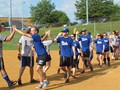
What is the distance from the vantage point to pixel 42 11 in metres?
88.9

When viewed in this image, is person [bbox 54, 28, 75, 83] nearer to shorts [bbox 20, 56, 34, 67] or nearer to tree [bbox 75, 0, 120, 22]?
shorts [bbox 20, 56, 34, 67]

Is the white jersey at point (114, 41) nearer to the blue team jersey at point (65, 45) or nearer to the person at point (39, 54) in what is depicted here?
the blue team jersey at point (65, 45)

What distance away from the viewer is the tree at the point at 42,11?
A: 289 ft

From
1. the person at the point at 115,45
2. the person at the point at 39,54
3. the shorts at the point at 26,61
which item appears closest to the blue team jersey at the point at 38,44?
the person at the point at 39,54

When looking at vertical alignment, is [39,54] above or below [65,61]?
above

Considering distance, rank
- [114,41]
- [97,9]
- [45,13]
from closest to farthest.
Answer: [114,41]
[97,9]
[45,13]

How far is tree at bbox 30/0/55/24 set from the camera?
289 ft

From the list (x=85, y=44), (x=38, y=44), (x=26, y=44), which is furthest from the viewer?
(x=85, y=44)

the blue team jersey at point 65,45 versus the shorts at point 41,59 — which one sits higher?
the blue team jersey at point 65,45

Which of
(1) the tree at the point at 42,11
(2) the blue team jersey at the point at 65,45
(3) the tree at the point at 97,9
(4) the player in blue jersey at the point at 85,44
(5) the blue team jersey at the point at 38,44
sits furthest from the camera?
(1) the tree at the point at 42,11

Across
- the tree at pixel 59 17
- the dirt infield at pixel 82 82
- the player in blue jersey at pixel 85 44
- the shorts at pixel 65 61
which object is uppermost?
the tree at pixel 59 17

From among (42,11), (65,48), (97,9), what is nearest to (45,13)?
(42,11)

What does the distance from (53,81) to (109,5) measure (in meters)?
66.0

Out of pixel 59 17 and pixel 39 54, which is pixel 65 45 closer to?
pixel 39 54
